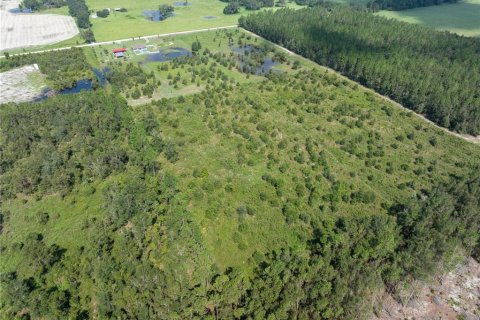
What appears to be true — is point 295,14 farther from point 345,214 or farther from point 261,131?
point 345,214

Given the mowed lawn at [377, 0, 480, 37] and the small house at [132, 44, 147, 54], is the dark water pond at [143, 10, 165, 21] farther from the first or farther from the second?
the mowed lawn at [377, 0, 480, 37]

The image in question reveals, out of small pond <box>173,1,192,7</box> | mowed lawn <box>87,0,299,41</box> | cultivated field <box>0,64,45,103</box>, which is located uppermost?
small pond <box>173,1,192,7</box>

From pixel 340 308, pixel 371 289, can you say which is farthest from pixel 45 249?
pixel 371 289

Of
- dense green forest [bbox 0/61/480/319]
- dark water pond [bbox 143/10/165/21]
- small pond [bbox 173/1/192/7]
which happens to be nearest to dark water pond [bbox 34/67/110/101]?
dense green forest [bbox 0/61/480/319]

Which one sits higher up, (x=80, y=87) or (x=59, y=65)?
(x=59, y=65)

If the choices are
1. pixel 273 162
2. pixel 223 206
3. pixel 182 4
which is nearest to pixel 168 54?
pixel 273 162

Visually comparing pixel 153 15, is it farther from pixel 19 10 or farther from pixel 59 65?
pixel 59 65

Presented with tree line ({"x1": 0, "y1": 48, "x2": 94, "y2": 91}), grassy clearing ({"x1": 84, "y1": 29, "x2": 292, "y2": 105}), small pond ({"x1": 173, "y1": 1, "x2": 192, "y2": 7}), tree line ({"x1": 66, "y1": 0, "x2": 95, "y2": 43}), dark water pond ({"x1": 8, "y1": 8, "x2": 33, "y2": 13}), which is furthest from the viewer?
small pond ({"x1": 173, "y1": 1, "x2": 192, "y2": 7})
